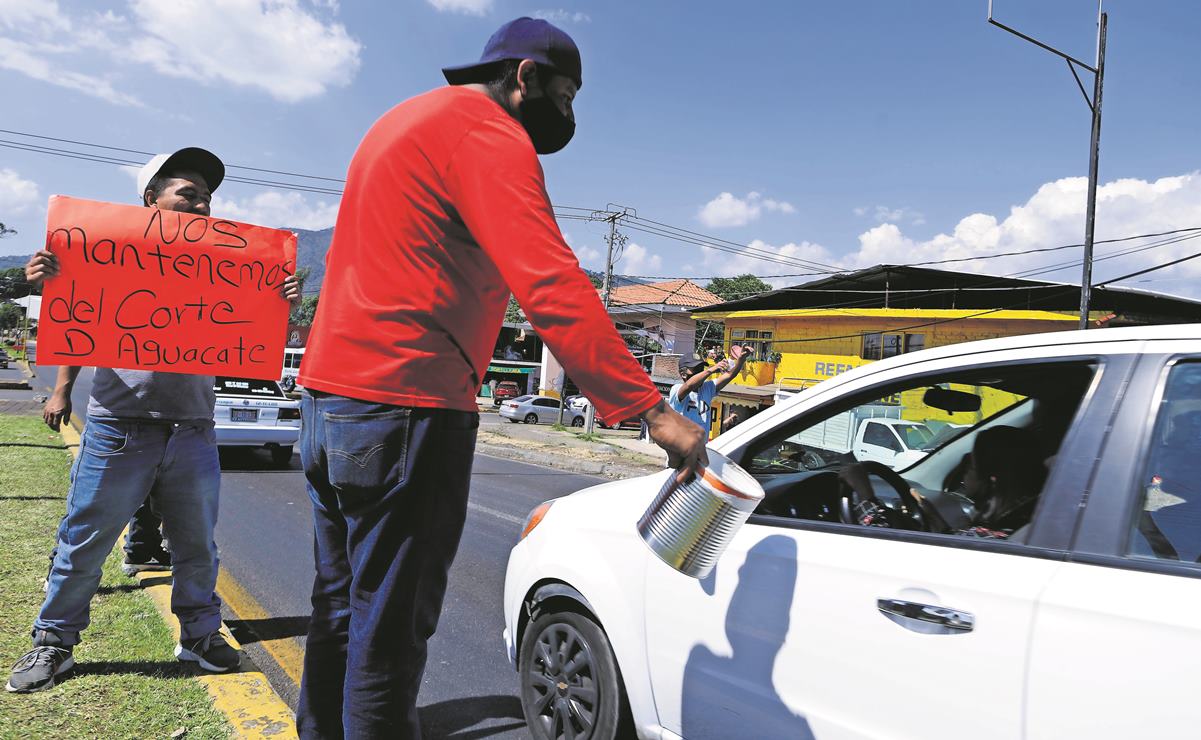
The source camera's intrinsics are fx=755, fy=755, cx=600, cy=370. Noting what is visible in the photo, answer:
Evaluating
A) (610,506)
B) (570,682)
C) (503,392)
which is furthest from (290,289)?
(503,392)

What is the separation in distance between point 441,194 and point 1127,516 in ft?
5.44

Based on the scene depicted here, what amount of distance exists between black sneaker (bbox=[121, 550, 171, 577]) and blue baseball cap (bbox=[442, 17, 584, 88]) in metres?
3.74

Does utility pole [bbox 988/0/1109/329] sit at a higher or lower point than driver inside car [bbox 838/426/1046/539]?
higher

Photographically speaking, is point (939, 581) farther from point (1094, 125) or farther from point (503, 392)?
point (503, 392)

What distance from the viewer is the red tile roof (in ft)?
173

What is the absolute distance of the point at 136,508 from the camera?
304cm

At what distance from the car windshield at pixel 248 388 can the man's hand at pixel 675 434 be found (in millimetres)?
9536

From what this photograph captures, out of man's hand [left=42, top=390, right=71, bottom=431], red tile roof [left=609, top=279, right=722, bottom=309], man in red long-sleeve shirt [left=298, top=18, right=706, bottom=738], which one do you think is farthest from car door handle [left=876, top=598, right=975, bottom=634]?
red tile roof [left=609, top=279, right=722, bottom=309]

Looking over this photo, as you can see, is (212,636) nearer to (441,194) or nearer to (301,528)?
(441,194)

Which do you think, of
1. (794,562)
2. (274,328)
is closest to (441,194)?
(794,562)

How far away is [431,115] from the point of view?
64.8 inches

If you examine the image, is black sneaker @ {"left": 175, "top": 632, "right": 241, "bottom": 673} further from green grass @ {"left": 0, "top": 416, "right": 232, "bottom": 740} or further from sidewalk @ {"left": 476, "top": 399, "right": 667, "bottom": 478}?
sidewalk @ {"left": 476, "top": 399, "right": 667, "bottom": 478}

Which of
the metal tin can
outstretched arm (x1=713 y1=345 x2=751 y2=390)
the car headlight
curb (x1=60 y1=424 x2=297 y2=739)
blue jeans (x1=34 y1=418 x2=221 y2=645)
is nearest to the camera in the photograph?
the metal tin can

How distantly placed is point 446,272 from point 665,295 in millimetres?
52984
